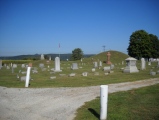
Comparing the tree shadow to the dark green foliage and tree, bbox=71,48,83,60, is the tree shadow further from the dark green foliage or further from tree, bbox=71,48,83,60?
tree, bbox=71,48,83,60

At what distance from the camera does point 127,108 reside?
761 cm

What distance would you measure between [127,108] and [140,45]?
5937 cm

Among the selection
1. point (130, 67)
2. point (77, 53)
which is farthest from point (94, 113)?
point (77, 53)

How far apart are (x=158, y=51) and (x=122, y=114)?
2869 inches

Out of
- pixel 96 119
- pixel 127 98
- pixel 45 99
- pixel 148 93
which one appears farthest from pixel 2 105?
pixel 148 93

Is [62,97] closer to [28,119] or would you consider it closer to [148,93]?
[28,119]

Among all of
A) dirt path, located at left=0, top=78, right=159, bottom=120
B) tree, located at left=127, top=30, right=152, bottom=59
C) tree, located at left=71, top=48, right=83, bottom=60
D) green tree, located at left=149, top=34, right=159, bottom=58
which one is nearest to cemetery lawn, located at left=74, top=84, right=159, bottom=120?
dirt path, located at left=0, top=78, right=159, bottom=120

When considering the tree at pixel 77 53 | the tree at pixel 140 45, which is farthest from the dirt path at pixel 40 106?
the tree at pixel 77 53

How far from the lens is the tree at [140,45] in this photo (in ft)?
207

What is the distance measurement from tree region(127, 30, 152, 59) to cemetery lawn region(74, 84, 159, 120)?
184ft

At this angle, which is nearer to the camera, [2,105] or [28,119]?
[28,119]

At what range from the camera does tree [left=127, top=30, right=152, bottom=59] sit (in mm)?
63031

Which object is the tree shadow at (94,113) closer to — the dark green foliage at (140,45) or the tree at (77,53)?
the dark green foliage at (140,45)

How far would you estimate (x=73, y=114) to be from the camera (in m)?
7.00
